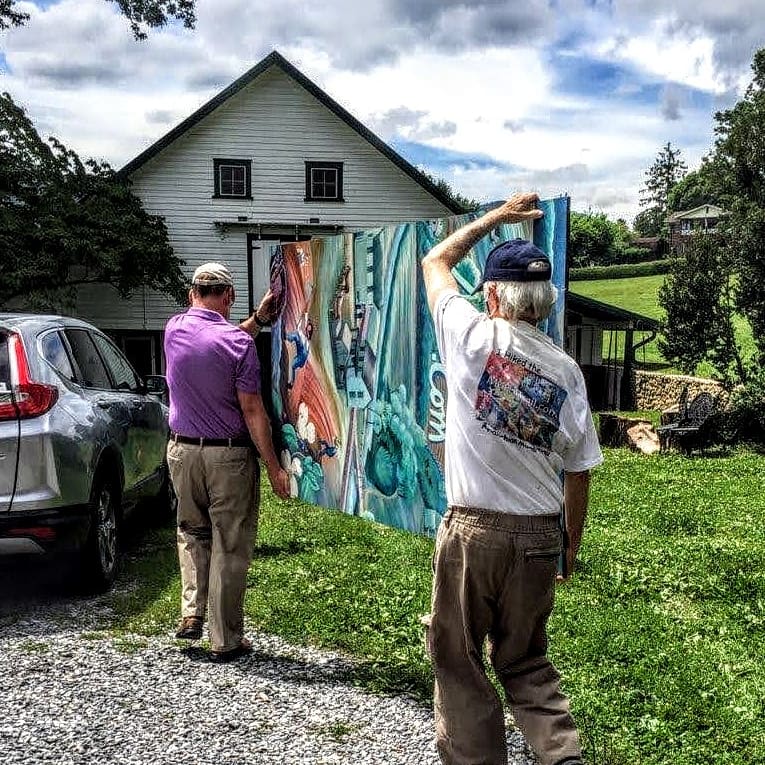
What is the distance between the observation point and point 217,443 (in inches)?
186

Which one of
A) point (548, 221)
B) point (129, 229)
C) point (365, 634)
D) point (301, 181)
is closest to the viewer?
point (548, 221)

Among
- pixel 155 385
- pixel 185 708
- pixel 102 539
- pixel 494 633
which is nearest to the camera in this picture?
pixel 494 633

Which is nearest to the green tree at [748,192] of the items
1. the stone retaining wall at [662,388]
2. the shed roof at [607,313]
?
the stone retaining wall at [662,388]

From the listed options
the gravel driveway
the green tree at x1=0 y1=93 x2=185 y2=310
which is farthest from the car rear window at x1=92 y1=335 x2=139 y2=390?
the green tree at x1=0 y1=93 x2=185 y2=310

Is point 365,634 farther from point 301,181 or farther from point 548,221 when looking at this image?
point 301,181

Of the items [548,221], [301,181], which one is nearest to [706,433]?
[301,181]

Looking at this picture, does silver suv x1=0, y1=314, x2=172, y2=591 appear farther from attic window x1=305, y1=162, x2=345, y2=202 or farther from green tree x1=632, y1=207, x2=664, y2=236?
green tree x1=632, y1=207, x2=664, y2=236

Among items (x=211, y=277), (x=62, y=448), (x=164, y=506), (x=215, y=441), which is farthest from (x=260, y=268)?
(x=164, y=506)

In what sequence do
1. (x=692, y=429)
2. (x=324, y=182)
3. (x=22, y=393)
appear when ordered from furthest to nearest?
(x=324, y=182) → (x=692, y=429) → (x=22, y=393)

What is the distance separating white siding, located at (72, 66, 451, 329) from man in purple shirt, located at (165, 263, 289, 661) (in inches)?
787

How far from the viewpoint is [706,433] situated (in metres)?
17.3

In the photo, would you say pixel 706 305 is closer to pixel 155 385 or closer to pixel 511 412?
pixel 155 385

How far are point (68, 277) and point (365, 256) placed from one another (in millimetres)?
18883

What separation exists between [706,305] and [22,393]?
1700 cm
